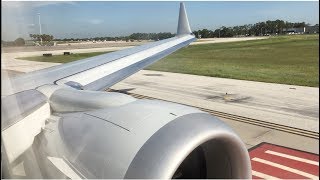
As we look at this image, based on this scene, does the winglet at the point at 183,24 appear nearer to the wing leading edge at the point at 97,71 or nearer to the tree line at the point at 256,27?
the wing leading edge at the point at 97,71

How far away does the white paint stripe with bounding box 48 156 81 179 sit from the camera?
2.43 m

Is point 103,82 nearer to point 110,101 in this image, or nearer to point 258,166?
point 258,166

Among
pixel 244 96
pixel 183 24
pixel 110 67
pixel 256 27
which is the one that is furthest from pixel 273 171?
pixel 183 24

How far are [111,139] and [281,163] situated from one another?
647 centimetres

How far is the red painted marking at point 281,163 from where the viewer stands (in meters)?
7.27

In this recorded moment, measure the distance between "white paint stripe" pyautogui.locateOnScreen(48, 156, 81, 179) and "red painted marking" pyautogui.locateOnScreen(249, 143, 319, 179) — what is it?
5420 millimetres

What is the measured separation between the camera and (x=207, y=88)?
1714cm

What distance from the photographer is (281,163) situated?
7777mm

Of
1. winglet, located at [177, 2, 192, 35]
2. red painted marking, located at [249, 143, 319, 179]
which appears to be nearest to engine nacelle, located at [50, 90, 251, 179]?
red painted marking, located at [249, 143, 319, 179]

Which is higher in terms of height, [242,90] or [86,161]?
[86,161]

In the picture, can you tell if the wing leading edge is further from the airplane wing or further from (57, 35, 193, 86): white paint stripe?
the airplane wing

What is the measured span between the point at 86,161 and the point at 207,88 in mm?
15068

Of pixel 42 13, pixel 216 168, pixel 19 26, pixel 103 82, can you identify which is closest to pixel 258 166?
pixel 103 82

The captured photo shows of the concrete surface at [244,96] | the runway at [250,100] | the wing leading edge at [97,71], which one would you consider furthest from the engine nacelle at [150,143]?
the concrete surface at [244,96]
